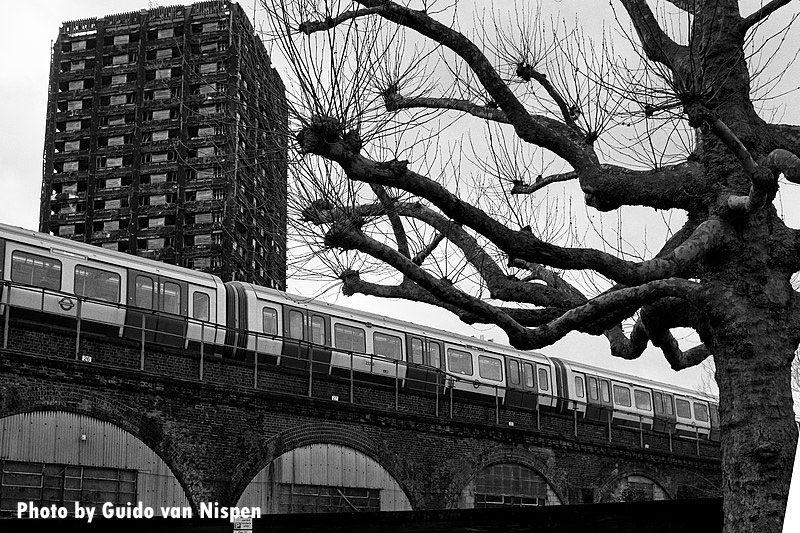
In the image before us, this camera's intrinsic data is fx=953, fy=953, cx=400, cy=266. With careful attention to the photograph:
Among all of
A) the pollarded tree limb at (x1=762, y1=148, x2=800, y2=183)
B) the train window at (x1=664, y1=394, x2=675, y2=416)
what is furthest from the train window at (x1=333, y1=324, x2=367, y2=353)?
the pollarded tree limb at (x1=762, y1=148, x2=800, y2=183)

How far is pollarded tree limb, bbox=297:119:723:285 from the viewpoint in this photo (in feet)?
29.2

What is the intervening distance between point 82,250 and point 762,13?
15.2 m

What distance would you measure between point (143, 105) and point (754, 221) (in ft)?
171

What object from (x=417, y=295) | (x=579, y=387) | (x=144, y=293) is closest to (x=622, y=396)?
Answer: (x=579, y=387)

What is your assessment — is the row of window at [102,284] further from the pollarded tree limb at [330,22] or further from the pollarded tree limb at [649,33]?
the pollarded tree limb at [649,33]

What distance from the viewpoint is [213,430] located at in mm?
17969

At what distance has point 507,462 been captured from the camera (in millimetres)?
24891

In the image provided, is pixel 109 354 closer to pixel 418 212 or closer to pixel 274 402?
pixel 274 402

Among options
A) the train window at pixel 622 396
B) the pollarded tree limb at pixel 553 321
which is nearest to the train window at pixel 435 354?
the train window at pixel 622 396

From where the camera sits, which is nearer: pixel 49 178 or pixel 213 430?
pixel 213 430

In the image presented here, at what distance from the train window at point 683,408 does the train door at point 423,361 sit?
46.4 ft

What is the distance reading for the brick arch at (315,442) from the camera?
18406 millimetres

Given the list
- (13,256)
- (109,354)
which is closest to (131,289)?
(13,256)

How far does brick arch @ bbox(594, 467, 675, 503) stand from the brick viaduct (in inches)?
8.5
